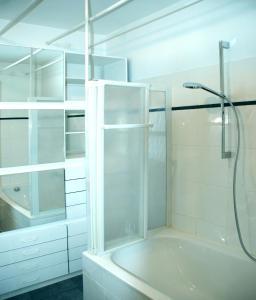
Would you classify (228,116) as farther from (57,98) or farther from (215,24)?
(57,98)

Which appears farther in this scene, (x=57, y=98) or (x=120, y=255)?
(x=57, y=98)

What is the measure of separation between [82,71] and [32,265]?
197 cm

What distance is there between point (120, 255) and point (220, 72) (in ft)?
4.53

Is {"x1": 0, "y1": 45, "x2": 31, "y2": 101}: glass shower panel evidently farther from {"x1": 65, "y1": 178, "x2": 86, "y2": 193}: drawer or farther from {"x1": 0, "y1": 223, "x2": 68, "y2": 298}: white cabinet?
{"x1": 0, "y1": 223, "x2": 68, "y2": 298}: white cabinet

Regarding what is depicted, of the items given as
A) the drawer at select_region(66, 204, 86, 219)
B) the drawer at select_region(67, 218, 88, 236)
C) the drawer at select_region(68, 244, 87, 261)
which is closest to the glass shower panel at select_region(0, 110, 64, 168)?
the drawer at select_region(66, 204, 86, 219)

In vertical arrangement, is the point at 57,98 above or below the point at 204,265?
above

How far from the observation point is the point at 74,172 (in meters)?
2.75

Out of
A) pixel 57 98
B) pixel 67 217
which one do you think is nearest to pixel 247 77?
pixel 57 98

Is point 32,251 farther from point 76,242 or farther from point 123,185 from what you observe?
point 123,185

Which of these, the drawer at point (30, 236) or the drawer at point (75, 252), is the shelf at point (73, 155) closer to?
the drawer at point (30, 236)

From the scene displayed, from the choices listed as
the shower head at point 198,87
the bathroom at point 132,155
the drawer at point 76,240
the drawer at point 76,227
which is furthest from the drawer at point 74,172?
the shower head at point 198,87

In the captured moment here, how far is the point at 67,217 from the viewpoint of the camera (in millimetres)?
2742

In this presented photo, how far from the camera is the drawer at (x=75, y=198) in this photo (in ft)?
8.98

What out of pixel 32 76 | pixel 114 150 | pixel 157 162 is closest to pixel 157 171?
pixel 157 162
